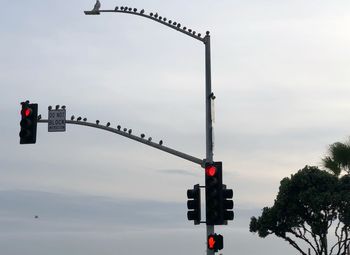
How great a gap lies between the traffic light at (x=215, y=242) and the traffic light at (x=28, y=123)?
252 inches

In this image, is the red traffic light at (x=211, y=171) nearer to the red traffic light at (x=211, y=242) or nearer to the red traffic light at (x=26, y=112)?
the red traffic light at (x=211, y=242)

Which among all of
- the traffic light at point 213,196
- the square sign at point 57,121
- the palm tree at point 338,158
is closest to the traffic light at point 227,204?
the traffic light at point 213,196

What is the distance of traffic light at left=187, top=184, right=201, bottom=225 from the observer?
21.0m

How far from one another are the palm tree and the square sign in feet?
73.6

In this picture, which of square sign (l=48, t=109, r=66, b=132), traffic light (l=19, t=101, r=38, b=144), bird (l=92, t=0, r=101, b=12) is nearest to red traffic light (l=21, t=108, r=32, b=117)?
traffic light (l=19, t=101, r=38, b=144)

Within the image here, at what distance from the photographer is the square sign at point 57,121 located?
72.3 ft

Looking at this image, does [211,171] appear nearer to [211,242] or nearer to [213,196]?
[213,196]

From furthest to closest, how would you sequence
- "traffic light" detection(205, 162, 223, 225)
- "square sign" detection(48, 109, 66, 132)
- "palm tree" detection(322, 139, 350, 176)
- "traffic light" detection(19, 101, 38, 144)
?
"palm tree" detection(322, 139, 350, 176) → "square sign" detection(48, 109, 66, 132) → "traffic light" detection(19, 101, 38, 144) → "traffic light" detection(205, 162, 223, 225)

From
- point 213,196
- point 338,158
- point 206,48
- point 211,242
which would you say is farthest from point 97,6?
point 338,158

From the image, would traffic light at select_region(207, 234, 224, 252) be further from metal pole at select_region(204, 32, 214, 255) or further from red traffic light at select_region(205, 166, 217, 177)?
red traffic light at select_region(205, 166, 217, 177)

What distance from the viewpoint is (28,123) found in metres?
21.3

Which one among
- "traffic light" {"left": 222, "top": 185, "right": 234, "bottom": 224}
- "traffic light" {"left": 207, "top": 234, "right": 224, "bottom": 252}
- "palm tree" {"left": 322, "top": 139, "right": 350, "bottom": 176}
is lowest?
"traffic light" {"left": 207, "top": 234, "right": 224, "bottom": 252}

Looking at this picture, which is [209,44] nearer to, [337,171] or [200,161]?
[200,161]

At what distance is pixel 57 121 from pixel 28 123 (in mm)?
1116
